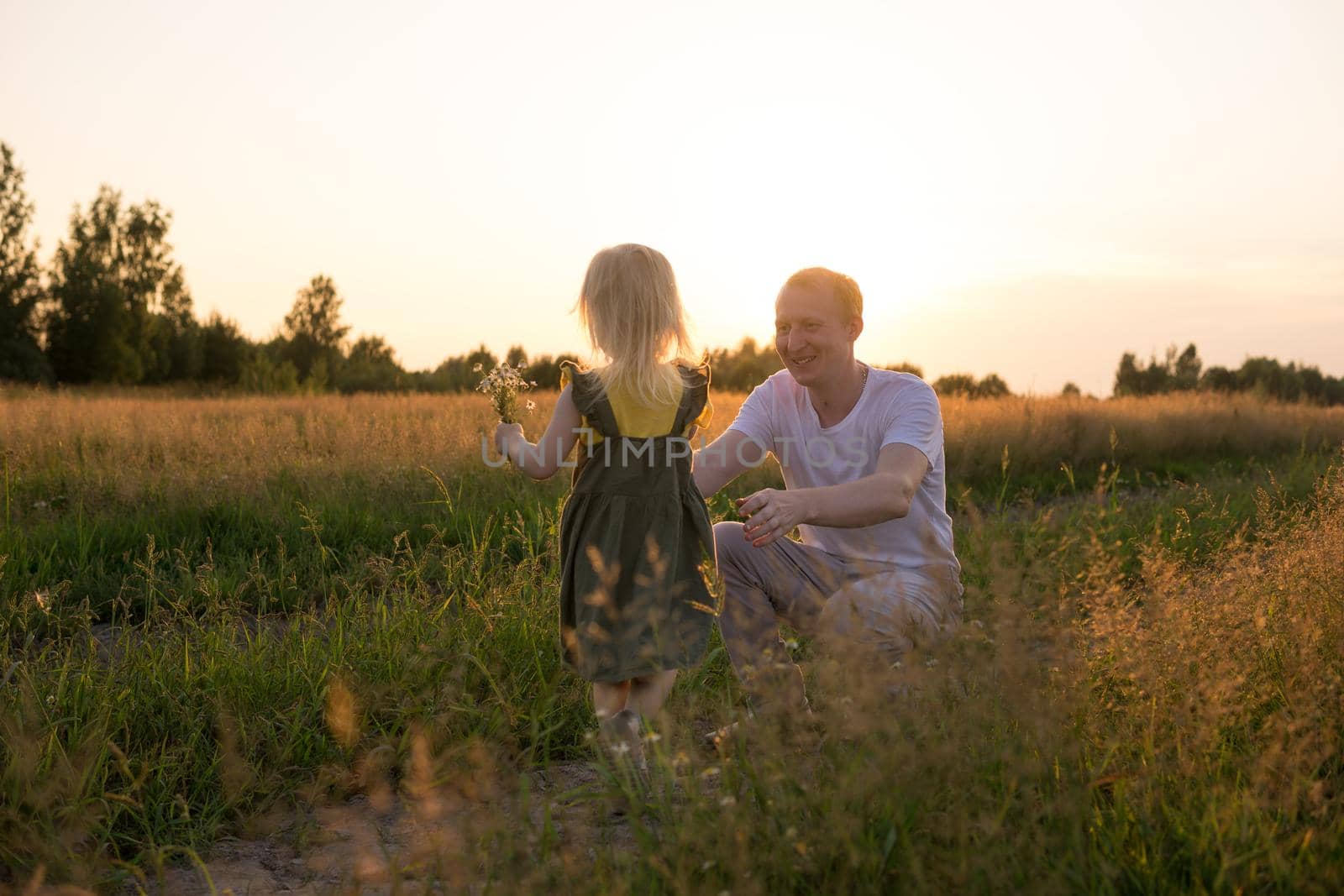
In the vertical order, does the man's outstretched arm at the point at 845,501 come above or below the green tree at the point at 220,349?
below

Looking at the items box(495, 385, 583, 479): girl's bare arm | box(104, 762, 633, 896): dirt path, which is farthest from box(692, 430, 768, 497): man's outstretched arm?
box(104, 762, 633, 896): dirt path

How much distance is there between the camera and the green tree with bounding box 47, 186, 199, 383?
121 ft

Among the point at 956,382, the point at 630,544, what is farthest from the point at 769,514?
the point at 956,382

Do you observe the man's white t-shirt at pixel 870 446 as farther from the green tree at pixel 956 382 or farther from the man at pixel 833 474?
the green tree at pixel 956 382

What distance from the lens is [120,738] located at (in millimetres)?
3023

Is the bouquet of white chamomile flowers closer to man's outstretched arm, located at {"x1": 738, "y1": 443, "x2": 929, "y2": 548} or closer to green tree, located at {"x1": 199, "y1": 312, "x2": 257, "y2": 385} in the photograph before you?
man's outstretched arm, located at {"x1": 738, "y1": 443, "x2": 929, "y2": 548}

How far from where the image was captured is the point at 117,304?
37156mm

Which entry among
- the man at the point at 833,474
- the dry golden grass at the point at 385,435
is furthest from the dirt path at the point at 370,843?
the dry golden grass at the point at 385,435

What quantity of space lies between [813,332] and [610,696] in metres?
1.33

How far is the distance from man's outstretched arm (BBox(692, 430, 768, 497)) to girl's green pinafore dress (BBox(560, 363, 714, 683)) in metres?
0.30

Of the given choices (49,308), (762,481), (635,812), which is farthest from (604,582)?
(49,308)

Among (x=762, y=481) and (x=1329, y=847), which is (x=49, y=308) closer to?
(x=762, y=481)

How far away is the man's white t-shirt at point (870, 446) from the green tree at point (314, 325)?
3806cm

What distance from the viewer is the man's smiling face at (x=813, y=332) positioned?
3.21m
